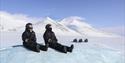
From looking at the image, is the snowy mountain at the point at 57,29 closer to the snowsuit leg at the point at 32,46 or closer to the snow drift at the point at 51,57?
the snow drift at the point at 51,57

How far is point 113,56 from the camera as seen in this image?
18297 mm

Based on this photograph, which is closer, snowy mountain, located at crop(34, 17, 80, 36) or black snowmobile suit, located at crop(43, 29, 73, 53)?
black snowmobile suit, located at crop(43, 29, 73, 53)

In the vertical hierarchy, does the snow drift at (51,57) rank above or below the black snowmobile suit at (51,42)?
below

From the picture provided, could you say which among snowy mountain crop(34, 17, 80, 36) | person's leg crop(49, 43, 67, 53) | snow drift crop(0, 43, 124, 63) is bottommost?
snow drift crop(0, 43, 124, 63)

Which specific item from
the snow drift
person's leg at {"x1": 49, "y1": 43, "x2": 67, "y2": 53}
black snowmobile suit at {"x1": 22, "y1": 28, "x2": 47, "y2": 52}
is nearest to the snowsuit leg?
black snowmobile suit at {"x1": 22, "y1": 28, "x2": 47, "y2": 52}

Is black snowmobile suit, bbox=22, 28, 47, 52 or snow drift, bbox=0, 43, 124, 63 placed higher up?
black snowmobile suit, bbox=22, 28, 47, 52

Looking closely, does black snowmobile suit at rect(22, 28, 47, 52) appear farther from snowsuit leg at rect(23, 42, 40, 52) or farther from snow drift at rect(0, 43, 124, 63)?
snow drift at rect(0, 43, 124, 63)

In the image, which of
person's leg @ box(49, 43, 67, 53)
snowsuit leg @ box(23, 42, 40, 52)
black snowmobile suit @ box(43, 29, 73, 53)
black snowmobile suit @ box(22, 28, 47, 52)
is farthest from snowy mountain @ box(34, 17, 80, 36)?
snowsuit leg @ box(23, 42, 40, 52)

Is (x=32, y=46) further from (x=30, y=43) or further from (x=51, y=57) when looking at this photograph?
(x=51, y=57)

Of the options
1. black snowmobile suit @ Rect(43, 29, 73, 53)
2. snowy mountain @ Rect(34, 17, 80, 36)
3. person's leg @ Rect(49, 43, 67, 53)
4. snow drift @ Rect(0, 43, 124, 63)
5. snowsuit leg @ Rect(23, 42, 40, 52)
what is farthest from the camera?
snowy mountain @ Rect(34, 17, 80, 36)

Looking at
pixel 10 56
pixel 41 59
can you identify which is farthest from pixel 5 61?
pixel 41 59

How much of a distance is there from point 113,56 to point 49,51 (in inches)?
197

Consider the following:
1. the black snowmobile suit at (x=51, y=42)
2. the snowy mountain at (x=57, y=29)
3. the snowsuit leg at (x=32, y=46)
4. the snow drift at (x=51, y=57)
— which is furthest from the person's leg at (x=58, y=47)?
the snowy mountain at (x=57, y=29)

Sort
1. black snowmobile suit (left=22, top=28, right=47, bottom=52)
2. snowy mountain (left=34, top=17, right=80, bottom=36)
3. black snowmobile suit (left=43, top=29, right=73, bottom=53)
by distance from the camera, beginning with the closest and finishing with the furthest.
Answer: black snowmobile suit (left=22, top=28, right=47, bottom=52) < black snowmobile suit (left=43, top=29, right=73, bottom=53) < snowy mountain (left=34, top=17, right=80, bottom=36)
